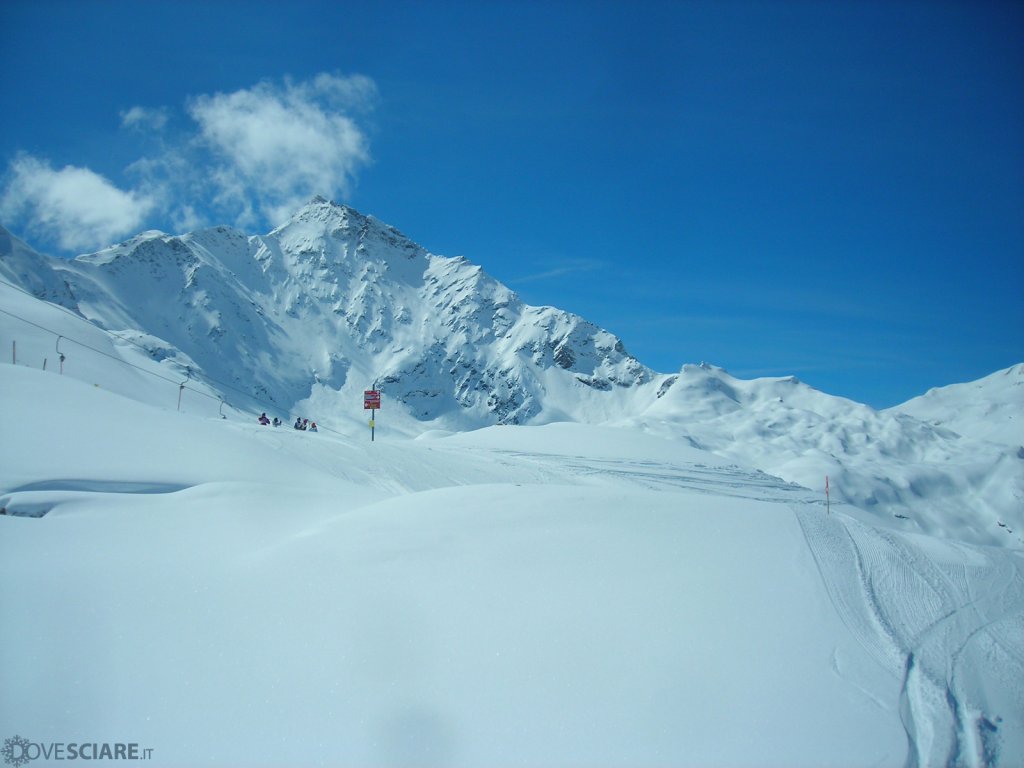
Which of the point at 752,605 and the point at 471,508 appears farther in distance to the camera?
the point at 471,508

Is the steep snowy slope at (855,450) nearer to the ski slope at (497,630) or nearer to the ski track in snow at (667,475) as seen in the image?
the ski track in snow at (667,475)

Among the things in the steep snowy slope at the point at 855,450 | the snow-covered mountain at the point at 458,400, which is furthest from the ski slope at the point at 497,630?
the snow-covered mountain at the point at 458,400

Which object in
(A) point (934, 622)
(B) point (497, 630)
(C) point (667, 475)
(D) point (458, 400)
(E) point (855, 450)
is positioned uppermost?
(D) point (458, 400)

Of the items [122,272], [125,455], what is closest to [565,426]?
[125,455]

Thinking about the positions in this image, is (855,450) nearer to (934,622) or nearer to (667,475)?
(667,475)

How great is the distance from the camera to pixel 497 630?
21.6 ft

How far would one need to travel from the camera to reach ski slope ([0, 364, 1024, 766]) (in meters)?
5.21

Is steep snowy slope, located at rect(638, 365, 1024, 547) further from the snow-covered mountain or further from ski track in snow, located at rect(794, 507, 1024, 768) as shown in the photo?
ski track in snow, located at rect(794, 507, 1024, 768)

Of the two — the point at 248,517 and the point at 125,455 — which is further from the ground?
the point at 125,455

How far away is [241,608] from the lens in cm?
694

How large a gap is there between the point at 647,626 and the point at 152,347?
158 metres

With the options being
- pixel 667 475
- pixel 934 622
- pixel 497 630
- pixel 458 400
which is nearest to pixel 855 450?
pixel 458 400

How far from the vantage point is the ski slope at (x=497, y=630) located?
17.1 feet

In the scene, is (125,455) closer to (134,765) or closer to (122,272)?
(134,765)
